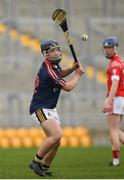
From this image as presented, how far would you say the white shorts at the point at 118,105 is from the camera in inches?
547

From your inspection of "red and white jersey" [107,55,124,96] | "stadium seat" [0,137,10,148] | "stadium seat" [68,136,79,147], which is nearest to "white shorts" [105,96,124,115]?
"red and white jersey" [107,55,124,96]

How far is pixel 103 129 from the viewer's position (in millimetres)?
23375

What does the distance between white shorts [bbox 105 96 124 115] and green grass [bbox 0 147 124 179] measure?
2.89ft

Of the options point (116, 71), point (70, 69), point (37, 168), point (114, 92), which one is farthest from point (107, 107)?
point (37, 168)

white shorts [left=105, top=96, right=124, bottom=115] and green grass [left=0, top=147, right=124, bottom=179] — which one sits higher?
white shorts [left=105, top=96, right=124, bottom=115]

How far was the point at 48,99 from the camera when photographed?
11.9 meters

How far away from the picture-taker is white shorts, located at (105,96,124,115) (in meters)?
13.9

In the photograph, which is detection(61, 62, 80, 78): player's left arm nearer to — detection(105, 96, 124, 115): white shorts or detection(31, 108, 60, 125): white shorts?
detection(31, 108, 60, 125): white shorts

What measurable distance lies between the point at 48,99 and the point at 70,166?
2.31 meters

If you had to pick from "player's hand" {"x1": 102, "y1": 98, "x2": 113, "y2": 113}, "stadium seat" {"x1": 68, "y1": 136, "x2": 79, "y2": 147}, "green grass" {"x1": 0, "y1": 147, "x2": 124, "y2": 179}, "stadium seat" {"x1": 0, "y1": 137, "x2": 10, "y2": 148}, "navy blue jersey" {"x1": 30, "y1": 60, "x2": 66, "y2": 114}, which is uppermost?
"navy blue jersey" {"x1": 30, "y1": 60, "x2": 66, "y2": 114}

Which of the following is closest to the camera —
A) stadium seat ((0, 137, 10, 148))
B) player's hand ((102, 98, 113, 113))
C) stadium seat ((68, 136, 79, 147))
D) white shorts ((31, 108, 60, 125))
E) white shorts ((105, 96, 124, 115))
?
white shorts ((31, 108, 60, 125))

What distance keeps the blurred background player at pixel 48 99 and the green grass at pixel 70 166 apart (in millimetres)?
282

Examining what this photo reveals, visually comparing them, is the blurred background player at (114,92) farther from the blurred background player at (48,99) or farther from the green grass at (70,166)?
the blurred background player at (48,99)

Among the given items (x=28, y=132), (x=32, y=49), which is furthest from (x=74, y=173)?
(x=32, y=49)
